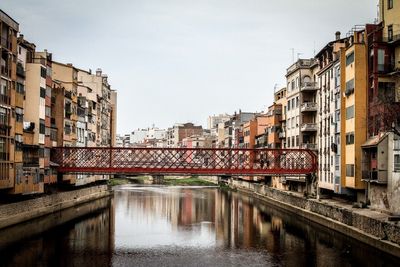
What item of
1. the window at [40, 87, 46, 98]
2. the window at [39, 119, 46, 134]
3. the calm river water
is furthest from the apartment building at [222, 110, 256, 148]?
the window at [40, 87, 46, 98]

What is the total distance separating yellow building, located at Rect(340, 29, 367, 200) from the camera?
5206 centimetres

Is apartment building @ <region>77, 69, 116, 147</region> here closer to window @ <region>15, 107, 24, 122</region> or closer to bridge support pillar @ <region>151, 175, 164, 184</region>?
bridge support pillar @ <region>151, 175, 164, 184</region>

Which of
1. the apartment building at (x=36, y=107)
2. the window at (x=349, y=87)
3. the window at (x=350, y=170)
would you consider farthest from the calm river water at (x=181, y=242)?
the window at (x=349, y=87)

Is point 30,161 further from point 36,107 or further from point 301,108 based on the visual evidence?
point 301,108

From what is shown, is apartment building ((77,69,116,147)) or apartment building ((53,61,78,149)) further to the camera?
apartment building ((77,69,116,147))

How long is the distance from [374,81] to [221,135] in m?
114

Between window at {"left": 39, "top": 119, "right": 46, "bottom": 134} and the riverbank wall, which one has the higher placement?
window at {"left": 39, "top": 119, "right": 46, "bottom": 134}

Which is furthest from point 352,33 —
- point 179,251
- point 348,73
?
point 179,251

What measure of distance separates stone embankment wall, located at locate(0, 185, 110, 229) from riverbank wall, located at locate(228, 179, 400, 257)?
28.7 m

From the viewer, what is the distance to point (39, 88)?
5825cm

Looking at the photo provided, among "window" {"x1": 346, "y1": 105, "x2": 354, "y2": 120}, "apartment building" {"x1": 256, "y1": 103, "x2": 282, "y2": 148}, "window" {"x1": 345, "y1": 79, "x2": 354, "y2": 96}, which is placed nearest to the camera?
"window" {"x1": 345, "y1": 79, "x2": 354, "y2": 96}

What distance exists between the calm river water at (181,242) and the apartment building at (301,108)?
10.5m

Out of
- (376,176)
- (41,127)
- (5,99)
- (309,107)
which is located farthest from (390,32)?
(41,127)

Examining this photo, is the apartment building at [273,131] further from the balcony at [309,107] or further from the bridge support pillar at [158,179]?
the bridge support pillar at [158,179]
